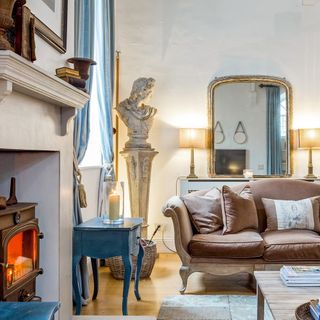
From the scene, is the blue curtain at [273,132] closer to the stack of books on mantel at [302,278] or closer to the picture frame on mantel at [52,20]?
the stack of books on mantel at [302,278]

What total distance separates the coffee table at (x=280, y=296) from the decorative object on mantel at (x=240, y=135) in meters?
2.79

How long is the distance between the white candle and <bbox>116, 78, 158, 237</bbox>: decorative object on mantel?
162 cm

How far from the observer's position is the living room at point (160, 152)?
2.25m

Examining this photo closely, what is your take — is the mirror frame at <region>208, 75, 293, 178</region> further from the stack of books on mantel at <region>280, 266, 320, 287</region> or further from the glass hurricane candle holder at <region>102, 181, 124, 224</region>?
the stack of books on mantel at <region>280, 266, 320, 287</region>

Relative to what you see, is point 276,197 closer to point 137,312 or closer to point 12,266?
point 137,312

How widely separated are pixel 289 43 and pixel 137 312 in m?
3.70

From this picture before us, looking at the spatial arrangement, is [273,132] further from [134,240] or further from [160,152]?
[134,240]

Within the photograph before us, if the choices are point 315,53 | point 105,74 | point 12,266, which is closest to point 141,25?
point 105,74

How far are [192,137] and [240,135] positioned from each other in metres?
0.61

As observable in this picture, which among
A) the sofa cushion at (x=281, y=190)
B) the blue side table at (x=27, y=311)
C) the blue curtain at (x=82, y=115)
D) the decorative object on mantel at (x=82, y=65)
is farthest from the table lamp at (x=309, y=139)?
the blue side table at (x=27, y=311)

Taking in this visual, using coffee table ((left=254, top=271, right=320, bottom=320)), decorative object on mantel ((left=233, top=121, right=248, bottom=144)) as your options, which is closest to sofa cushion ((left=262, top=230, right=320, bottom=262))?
coffee table ((left=254, top=271, right=320, bottom=320))

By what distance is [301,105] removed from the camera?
5.33m

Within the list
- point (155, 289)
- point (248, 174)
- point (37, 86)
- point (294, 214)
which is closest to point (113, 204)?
point (155, 289)

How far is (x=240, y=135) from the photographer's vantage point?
5.30 m
